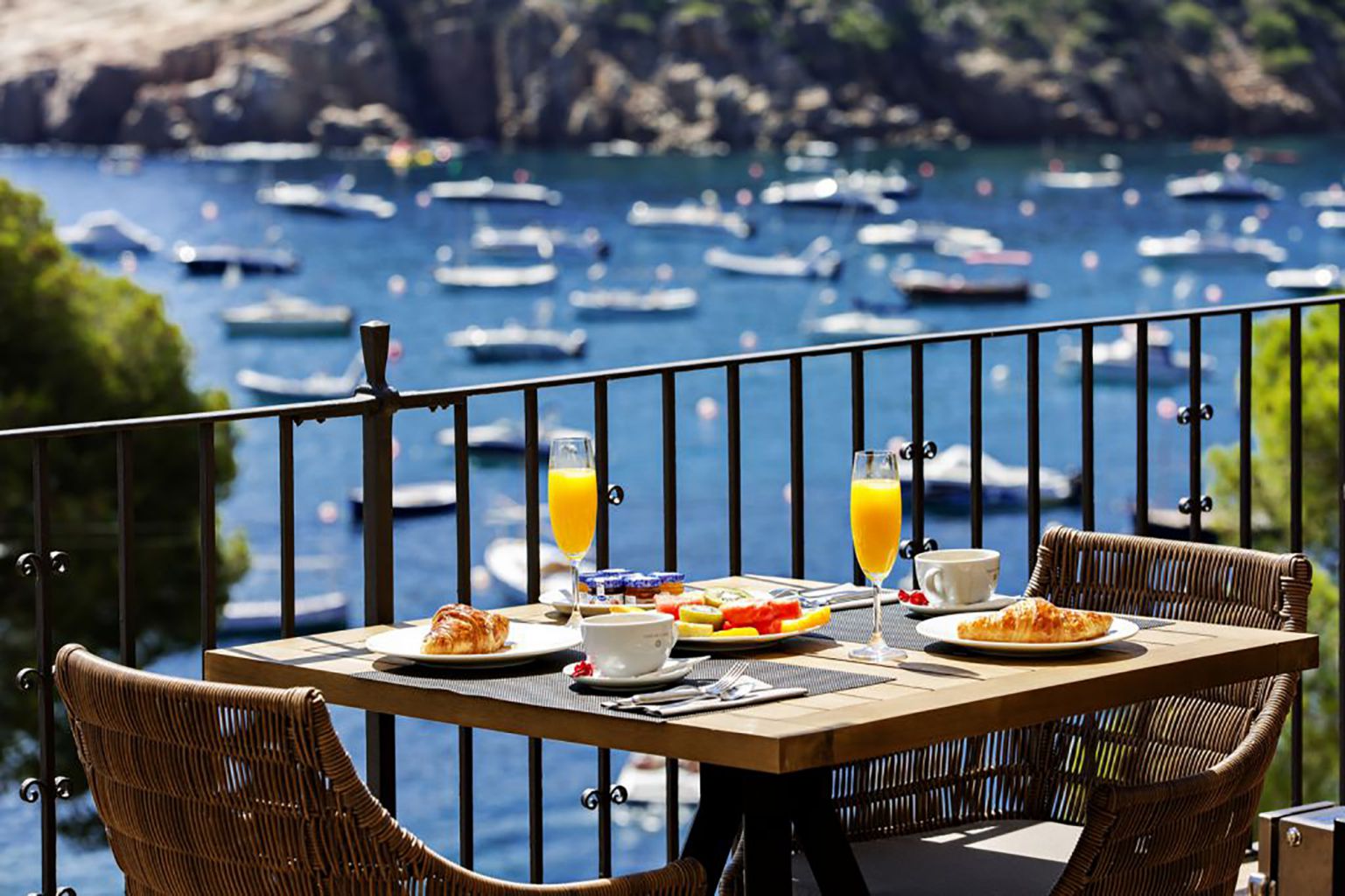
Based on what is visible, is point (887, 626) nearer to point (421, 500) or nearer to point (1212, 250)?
point (421, 500)

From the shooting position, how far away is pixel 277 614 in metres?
37.1

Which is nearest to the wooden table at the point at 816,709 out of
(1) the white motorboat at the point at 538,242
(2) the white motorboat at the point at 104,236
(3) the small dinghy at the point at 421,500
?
(3) the small dinghy at the point at 421,500

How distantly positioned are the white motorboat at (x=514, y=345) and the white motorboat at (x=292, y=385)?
2803 millimetres

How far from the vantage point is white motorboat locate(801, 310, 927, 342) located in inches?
2064

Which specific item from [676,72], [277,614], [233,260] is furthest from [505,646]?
[676,72]

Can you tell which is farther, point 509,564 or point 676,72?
point 676,72

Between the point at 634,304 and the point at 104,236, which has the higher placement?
the point at 104,236

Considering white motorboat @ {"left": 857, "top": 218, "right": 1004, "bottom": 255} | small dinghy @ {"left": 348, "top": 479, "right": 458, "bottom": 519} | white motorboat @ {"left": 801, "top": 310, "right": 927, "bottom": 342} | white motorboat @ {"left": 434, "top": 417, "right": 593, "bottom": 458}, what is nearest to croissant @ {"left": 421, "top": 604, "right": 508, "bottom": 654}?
small dinghy @ {"left": 348, "top": 479, "right": 458, "bottom": 519}

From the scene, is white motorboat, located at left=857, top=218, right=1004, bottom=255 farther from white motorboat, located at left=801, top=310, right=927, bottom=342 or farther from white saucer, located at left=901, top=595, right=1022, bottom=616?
white saucer, located at left=901, top=595, right=1022, bottom=616

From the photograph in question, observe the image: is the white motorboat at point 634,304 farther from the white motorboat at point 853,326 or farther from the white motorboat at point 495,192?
the white motorboat at point 495,192

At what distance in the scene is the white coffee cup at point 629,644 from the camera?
2.43 m

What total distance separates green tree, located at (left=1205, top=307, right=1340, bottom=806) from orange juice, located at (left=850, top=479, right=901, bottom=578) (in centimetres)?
1415

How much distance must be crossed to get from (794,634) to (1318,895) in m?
0.76

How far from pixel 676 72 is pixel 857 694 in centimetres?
6994
